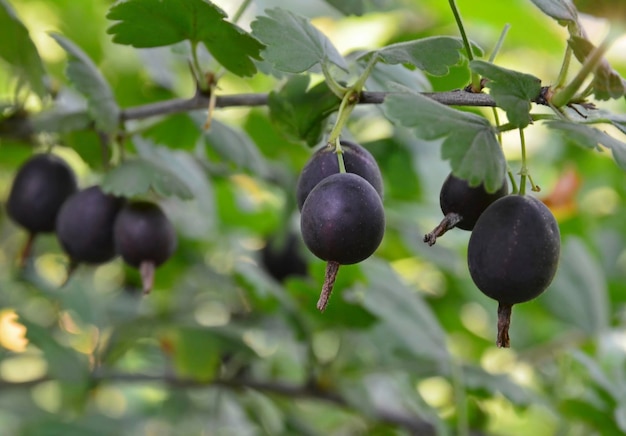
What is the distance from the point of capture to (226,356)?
1.79 m

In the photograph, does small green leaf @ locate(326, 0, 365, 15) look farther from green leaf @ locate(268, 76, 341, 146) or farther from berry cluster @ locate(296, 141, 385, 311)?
berry cluster @ locate(296, 141, 385, 311)

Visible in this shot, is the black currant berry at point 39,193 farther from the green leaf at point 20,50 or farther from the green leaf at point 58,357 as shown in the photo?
the green leaf at point 58,357

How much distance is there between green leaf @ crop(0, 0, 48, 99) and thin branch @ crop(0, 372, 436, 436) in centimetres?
66

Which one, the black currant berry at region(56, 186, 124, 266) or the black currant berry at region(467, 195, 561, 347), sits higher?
the black currant berry at region(467, 195, 561, 347)

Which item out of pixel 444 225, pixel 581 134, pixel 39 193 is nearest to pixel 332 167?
pixel 444 225

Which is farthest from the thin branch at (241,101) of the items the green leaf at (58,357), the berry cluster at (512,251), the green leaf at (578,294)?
the green leaf at (578,294)

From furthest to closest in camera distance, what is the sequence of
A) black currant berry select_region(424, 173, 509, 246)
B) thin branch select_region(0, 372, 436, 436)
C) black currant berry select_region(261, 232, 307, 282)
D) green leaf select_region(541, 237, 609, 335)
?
1. black currant berry select_region(261, 232, 307, 282)
2. green leaf select_region(541, 237, 609, 335)
3. thin branch select_region(0, 372, 436, 436)
4. black currant berry select_region(424, 173, 509, 246)

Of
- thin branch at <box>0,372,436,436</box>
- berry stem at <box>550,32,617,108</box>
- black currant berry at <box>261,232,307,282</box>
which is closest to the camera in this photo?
berry stem at <box>550,32,617,108</box>

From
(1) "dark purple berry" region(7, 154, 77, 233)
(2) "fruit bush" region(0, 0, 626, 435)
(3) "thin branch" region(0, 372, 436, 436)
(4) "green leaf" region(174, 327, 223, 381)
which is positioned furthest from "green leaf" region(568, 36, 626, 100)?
(4) "green leaf" region(174, 327, 223, 381)

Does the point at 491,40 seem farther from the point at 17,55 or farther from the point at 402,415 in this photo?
the point at 17,55

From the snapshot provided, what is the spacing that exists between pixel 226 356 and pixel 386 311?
23.4 inches

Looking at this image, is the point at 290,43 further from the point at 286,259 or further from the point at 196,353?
the point at 286,259

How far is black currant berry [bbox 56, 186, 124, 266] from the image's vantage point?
105cm

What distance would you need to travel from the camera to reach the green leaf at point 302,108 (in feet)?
3.01
